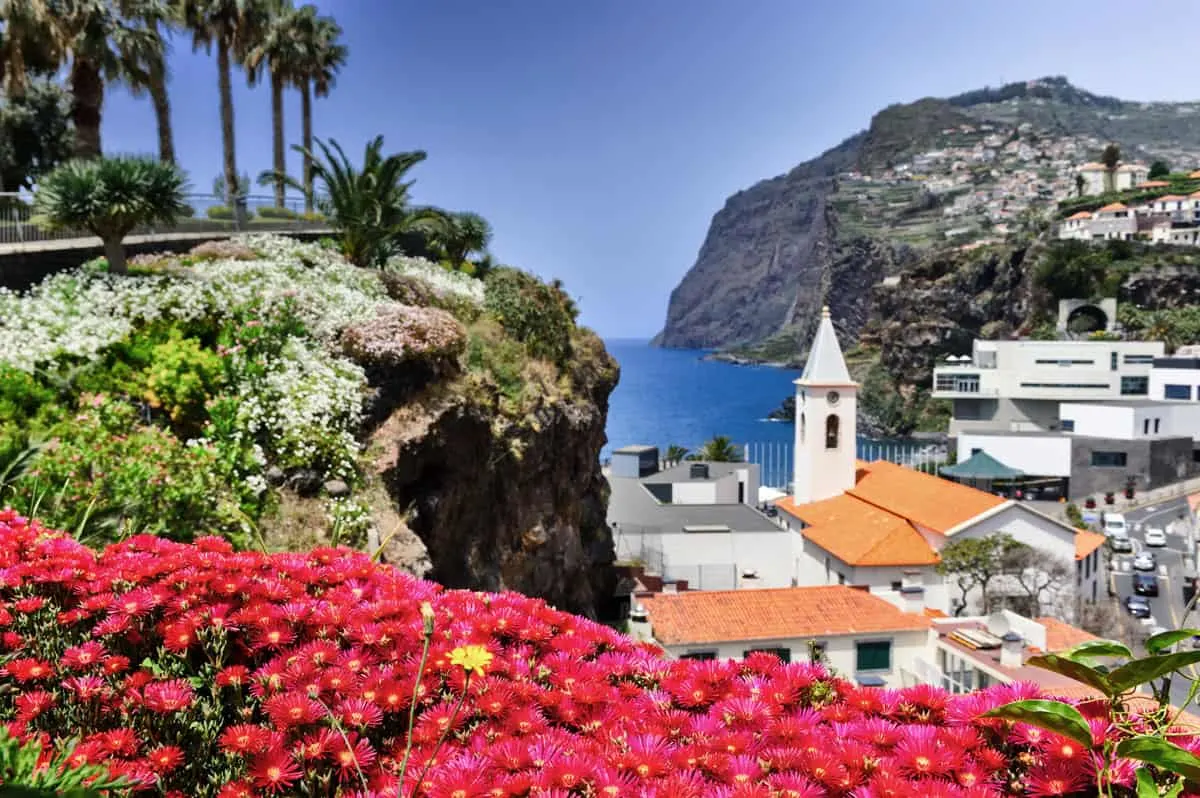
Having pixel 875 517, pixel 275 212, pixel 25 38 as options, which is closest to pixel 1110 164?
pixel 875 517

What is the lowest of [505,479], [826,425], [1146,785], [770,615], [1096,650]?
[770,615]

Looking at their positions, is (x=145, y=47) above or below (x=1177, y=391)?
above

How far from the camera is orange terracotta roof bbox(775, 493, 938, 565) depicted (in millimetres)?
27250

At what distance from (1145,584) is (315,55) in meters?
43.1

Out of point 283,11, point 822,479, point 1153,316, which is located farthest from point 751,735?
point 1153,316

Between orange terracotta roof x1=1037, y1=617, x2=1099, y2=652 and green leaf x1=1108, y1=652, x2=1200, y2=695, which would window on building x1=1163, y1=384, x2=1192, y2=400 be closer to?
orange terracotta roof x1=1037, y1=617, x2=1099, y2=652

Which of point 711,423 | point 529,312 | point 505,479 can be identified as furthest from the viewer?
point 711,423

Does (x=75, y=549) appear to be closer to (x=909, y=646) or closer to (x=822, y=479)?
(x=909, y=646)

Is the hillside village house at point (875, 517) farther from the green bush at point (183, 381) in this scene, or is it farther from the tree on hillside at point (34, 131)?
the tree on hillside at point (34, 131)

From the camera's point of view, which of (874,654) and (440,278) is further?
(874,654)

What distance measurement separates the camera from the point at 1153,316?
283 feet

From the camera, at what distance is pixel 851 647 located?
20.3 metres

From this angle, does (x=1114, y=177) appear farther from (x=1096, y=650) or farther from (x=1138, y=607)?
(x=1096, y=650)

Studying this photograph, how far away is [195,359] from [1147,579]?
128ft
